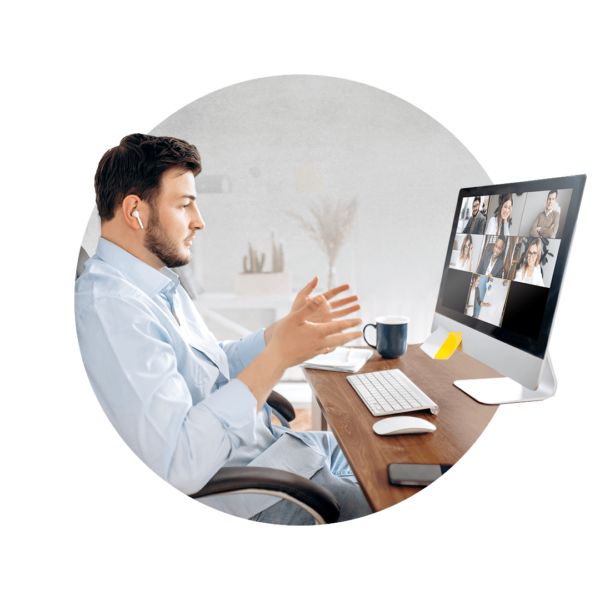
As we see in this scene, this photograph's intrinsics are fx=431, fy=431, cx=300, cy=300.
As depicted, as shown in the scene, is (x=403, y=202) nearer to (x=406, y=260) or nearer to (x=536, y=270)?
(x=406, y=260)

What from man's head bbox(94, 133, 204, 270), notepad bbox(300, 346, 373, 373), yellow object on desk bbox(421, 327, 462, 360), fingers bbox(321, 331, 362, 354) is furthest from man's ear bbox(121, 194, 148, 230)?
yellow object on desk bbox(421, 327, 462, 360)

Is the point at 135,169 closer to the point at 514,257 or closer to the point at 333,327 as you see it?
the point at 333,327

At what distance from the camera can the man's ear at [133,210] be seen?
103 centimetres

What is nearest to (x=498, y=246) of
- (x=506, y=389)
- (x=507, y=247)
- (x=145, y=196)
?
(x=507, y=247)

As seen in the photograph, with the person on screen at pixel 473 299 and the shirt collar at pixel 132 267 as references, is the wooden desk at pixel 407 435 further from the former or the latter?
the shirt collar at pixel 132 267

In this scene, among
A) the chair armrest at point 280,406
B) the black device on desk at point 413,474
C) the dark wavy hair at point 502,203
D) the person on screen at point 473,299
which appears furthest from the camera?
the chair armrest at point 280,406

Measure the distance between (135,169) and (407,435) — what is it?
88 cm

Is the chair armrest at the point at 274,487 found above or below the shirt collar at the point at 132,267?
below

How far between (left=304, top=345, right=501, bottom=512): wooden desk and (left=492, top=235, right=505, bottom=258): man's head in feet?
1.15

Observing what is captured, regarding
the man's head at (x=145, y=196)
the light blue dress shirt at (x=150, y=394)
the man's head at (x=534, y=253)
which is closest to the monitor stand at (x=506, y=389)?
the man's head at (x=534, y=253)

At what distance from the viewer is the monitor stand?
1012mm

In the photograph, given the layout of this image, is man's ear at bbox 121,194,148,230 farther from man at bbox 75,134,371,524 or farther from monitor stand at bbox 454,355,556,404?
monitor stand at bbox 454,355,556,404

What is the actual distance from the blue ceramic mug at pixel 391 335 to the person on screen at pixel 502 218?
0.41 m

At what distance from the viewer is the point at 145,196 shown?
1.04 metres
